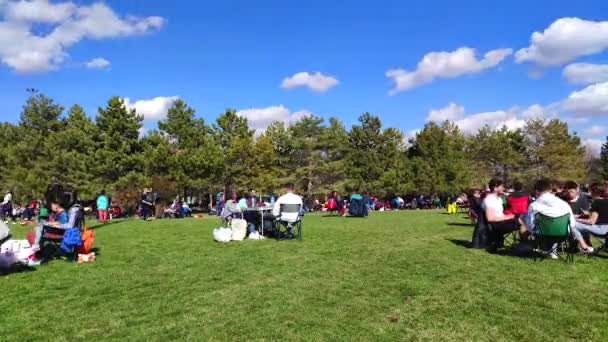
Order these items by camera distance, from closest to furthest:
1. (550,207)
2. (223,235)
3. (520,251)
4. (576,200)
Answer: (550,207) → (520,251) → (576,200) → (223,235)

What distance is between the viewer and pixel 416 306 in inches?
184

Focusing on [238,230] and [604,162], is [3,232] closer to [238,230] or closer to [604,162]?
[238,230]

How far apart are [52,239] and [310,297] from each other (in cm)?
546

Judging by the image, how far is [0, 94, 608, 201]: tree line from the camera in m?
34.5

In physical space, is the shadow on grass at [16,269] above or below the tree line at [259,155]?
below

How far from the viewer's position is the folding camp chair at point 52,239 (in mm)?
8047

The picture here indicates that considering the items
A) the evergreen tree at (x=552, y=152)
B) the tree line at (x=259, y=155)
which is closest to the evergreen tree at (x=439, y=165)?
the tree line at (x=259, y=155)

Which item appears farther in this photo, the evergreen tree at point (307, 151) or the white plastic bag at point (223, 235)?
the evergreen tree at point (307, 151)

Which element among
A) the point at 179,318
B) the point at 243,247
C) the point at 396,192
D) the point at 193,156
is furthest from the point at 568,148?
the point at 179,318

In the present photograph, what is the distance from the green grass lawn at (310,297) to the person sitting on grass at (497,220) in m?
0.61

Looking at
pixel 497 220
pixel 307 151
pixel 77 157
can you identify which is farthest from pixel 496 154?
pixel 497 220

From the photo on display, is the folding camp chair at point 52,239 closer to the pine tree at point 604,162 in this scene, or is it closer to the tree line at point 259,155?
the tree line at point 259,155

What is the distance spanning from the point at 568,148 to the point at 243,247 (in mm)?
48259

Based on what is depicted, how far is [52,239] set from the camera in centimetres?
816
